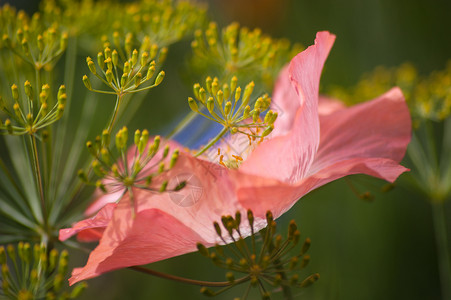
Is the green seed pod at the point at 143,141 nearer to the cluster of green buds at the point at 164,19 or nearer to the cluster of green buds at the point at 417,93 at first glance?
the cluster of green buds at the point at 164,19

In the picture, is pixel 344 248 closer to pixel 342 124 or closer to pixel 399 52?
pixel 342 124

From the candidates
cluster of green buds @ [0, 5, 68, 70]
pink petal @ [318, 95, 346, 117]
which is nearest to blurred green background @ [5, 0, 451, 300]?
pink petal @ [318, 95, 346, 117]

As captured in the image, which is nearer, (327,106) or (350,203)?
(327,106)

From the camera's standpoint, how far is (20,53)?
0.40 m

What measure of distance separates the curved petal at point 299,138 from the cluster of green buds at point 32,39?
0.17 meters

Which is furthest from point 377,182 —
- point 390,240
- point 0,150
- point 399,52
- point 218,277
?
point 0,150

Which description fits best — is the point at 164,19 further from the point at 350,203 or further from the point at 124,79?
the point at 350,203

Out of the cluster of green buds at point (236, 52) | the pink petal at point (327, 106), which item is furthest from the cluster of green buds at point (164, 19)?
the pink petal at point (327, 106)

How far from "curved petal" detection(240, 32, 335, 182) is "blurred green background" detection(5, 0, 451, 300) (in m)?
0.18

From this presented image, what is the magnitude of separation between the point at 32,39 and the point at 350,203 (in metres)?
0.46

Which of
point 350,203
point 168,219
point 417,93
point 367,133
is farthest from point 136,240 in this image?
point 350,203

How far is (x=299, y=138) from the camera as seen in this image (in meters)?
0.28

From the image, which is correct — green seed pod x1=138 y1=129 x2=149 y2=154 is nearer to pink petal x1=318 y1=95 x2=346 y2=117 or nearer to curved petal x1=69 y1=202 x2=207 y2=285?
curved petal x1=69 y1=202 x2=207 y2=285

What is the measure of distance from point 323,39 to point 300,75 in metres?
0.03
